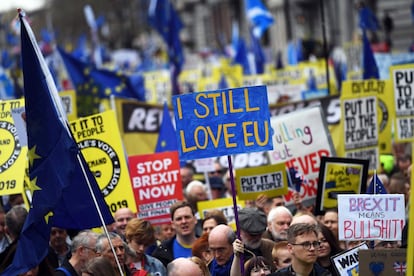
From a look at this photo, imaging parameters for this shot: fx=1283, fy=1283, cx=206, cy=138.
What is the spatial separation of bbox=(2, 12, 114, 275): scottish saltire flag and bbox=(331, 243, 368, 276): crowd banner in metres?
1.58

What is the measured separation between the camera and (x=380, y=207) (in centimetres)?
843

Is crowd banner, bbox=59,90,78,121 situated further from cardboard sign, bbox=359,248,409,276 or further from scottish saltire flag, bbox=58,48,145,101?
cardboard sign, bbox=359,248,409,276

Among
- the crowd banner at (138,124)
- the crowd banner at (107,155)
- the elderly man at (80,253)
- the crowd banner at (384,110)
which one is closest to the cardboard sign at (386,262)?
the elderly man at (80,253)

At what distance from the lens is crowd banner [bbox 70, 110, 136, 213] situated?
11273 millimetres

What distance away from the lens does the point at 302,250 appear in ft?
27.0

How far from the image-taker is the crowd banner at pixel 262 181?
11.8 meters

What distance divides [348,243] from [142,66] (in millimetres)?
41106

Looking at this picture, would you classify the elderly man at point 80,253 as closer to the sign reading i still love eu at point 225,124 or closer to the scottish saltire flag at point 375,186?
the sign reading i still love eu at point 225,124

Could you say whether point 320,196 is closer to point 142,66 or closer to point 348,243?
point 348,243

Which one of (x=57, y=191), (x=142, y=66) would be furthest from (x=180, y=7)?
(x=57, y=191)

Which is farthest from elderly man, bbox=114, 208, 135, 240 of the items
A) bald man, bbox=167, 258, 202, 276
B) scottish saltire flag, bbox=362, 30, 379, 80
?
A: scottish saltire flag, bbox=362, 30, 379, 80

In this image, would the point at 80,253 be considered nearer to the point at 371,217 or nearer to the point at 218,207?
the point at 371,217

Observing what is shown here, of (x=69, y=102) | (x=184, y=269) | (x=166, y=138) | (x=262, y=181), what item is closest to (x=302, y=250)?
(x=184, y=269)

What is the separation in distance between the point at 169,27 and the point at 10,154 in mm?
17434
